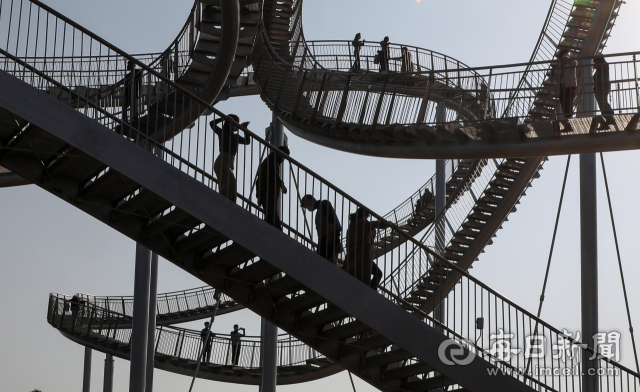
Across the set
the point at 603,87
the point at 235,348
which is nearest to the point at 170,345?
the point at 235,348

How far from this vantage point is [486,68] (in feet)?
41.0

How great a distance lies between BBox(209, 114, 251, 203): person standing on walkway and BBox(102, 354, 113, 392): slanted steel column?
45.9 feet

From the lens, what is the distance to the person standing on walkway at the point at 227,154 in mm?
9930

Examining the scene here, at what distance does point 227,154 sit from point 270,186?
0.74 meters

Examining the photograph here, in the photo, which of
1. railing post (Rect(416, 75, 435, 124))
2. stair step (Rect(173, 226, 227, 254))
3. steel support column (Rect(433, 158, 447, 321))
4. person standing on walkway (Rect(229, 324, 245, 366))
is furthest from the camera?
person standing on walkway (Rect(229, 324, 245, 366))

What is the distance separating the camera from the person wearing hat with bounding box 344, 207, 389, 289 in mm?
10297

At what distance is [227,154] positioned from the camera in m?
10.2

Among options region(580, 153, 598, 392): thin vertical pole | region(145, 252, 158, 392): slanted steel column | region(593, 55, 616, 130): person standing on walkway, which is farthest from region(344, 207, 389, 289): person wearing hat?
region(145, 252, 158, 392): slanted steel column

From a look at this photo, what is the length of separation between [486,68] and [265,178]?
4545mm

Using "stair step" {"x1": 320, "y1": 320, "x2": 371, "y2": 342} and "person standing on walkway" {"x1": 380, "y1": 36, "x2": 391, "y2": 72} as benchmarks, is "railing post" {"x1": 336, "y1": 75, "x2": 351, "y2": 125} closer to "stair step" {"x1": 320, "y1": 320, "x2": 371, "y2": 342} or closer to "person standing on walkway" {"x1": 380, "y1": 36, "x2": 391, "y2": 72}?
"stair step" {"x1": 320, "y1": 320, "x2": 371, "y2": 342}

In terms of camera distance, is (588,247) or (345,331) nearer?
(345,331)

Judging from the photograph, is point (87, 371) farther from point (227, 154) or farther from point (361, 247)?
point (361, 247)

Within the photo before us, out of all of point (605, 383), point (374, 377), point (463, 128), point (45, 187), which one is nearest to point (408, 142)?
point (463, 128)

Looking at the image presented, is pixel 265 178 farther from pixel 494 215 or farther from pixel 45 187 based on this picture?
pixel 494 215
